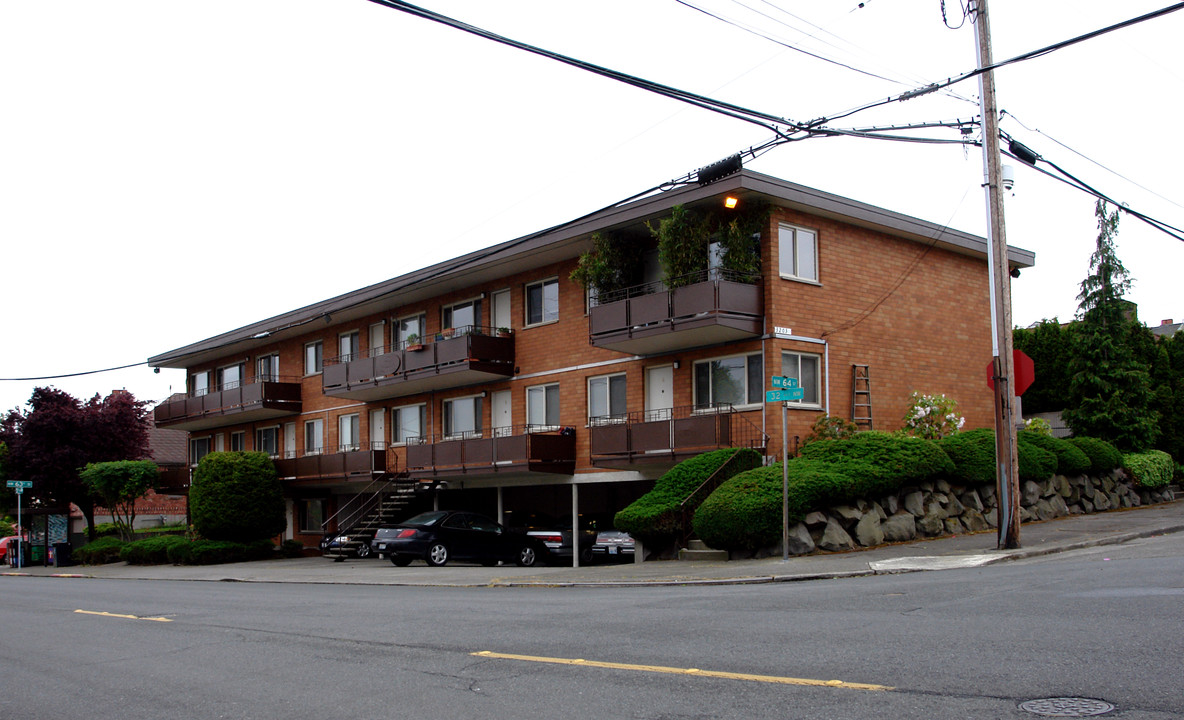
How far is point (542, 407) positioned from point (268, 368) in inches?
693

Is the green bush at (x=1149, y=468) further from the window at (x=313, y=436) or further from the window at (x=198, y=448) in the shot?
the window at (x=198, y=448)

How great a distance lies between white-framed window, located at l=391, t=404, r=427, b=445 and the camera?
112ft

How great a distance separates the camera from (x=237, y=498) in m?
35.4

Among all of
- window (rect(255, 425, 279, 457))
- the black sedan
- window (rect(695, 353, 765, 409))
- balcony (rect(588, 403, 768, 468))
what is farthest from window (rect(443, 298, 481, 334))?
window (rect(255, 425, 279, 457))

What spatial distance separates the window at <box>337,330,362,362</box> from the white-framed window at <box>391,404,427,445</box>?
2980mm

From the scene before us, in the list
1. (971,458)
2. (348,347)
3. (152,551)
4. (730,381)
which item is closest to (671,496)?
(730,381)

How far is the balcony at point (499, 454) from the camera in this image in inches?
1081

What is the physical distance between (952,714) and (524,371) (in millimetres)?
24396

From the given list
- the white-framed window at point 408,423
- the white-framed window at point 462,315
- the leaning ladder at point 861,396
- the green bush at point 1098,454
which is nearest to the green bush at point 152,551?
the white-framed window at point 408,423

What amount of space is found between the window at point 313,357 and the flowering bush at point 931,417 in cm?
2292

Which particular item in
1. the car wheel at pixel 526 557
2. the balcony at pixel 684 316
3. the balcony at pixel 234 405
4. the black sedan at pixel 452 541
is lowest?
the car wheel at pixel 526 557

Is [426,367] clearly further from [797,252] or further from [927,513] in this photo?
[927,513]

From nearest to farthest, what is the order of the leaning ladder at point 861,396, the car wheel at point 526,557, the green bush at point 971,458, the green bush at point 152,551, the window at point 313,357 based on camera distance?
the green bush at point 971,458 < the leaning ladder at point 861,396 < the car wheel at point 526,557 < the green bush at point 152,551 < the window at point 313,357

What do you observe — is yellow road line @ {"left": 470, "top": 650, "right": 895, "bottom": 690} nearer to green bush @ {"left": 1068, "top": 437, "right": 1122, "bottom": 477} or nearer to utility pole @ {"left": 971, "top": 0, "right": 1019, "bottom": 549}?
utility pole @ {"left": 971, "top": 0, "right": 1019, "bottom": 549}
